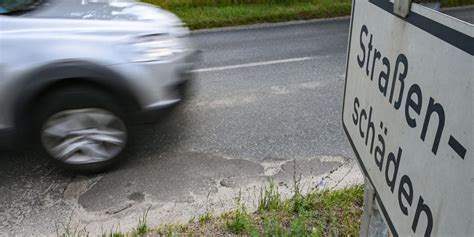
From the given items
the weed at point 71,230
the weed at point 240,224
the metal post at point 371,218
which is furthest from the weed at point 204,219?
the metal post at point 371,218

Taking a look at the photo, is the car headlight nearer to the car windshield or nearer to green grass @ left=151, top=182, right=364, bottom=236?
the car windshield

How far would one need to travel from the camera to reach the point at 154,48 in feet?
10.3

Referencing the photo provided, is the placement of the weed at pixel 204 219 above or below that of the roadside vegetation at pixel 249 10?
above

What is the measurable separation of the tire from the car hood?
0.60 metres

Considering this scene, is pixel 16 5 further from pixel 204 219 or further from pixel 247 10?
pixel 247 10

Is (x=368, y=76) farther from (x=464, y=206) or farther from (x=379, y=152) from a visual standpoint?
(x=464, y=206)

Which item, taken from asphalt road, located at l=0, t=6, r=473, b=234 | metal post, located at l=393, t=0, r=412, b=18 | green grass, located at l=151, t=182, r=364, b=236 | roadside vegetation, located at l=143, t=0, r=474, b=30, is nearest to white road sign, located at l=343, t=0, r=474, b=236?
Result: metal post, located at l=393, t=0, r=412, b=18

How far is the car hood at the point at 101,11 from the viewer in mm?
Result: 3137

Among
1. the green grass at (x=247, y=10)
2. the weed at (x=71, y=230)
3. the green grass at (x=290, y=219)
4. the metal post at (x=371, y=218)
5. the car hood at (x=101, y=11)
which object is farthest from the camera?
the green grass at (x=247, y=10)

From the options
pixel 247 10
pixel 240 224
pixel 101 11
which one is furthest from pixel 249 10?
pixel 240 224

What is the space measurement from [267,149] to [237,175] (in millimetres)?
493

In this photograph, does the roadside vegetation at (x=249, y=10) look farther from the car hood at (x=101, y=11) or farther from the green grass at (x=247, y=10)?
the car hood at (x=101, y=11)

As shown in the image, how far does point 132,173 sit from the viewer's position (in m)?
3.20

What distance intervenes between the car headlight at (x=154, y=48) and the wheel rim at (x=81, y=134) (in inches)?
19.7
